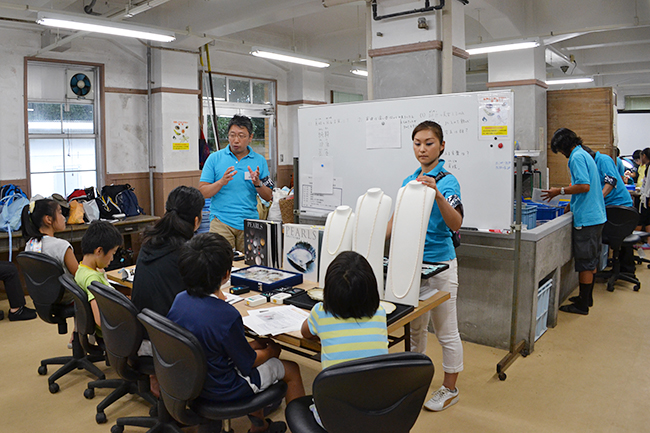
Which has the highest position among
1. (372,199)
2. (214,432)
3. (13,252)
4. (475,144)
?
(475,144)

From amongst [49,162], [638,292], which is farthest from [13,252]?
[638,292]

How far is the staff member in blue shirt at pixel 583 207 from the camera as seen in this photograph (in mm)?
3980

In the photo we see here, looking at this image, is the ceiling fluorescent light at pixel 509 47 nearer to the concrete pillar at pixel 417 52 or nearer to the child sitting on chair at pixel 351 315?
the concrete pillar at pixel 417 52

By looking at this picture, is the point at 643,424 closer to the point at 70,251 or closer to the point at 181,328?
the point at 181,328

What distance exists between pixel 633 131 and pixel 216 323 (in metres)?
13.7

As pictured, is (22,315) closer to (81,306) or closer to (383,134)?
(81,306)

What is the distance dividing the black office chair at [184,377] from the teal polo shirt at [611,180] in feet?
13.1

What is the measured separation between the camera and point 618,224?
4645 mm

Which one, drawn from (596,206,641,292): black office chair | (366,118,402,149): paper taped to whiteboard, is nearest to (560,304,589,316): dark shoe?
(596,206,641,292): black office chair

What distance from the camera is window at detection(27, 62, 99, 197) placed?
20.0 feet

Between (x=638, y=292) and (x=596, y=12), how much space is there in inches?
167

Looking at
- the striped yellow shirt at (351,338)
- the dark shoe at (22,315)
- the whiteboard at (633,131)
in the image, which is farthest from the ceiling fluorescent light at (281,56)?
the whiteboard at (633,131)

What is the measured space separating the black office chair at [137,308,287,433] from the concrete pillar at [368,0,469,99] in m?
2.77

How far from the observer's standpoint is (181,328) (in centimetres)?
174
